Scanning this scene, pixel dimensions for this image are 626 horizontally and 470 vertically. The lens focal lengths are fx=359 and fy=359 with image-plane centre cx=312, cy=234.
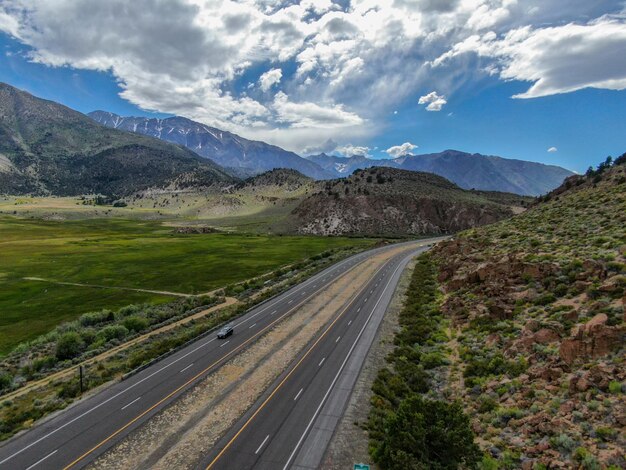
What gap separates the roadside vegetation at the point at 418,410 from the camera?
1795cm

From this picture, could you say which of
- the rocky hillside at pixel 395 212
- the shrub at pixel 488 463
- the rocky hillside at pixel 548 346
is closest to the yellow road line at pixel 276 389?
the rocky hillside at pixel 548 346

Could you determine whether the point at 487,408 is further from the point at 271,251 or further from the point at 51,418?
the point at 271,251

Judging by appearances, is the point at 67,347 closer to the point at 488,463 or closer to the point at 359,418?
the point at 359,418

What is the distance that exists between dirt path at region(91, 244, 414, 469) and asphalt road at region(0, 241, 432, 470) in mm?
1102

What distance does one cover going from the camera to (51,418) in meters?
26.2

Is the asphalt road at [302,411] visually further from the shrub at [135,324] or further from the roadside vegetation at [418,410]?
the shrub at [135,324]

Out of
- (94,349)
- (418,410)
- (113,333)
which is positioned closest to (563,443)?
(418,410)

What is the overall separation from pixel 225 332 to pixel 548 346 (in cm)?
→ 3239

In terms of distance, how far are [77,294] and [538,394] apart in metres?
78.7

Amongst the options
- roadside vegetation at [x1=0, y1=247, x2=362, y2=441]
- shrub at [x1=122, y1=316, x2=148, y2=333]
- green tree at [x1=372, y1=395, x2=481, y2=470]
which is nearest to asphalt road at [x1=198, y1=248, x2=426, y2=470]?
green tree at [x1=372, y1=395, x2=481, y2=470]

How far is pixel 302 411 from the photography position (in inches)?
1043

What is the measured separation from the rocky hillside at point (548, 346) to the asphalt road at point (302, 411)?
8.79 m

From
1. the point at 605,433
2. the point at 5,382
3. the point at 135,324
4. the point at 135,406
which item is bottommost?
the point at 5,382

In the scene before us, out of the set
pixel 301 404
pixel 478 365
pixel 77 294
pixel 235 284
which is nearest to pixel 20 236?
pixel 77 294
